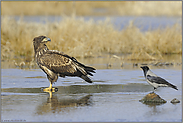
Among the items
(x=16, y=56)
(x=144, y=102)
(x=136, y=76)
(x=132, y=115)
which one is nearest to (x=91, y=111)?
(x=132, y=115)

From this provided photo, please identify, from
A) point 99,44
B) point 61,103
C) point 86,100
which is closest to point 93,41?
point 99,44

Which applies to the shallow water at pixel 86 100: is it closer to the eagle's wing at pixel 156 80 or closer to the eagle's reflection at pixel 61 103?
the eagle's reflection at pixel 61 103

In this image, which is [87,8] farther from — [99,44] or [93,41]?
[93,41]

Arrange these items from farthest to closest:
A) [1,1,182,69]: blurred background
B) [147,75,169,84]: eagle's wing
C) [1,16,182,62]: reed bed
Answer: [1,16,182,62]: reed bed
[1,1,182,69]: blurred background
[147,75,169,84]: eagle's wing

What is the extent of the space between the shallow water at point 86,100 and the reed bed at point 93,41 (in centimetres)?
577

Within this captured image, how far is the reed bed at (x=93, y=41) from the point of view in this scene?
1939 centimetres

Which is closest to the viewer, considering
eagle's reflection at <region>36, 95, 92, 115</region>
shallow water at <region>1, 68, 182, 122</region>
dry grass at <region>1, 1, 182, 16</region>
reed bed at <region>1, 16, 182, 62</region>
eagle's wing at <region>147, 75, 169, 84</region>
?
shallow water at <region>1, 68, 182, 122</region>

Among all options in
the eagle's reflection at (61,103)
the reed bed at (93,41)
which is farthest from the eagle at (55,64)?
the reed bed at (93,41)

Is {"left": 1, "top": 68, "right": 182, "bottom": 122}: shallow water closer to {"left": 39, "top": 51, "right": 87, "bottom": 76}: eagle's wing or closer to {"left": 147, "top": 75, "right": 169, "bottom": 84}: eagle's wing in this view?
{"left": 147, "top": 75, "right": 169, "bottom": 84}: eagle's wing

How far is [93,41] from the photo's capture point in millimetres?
19812

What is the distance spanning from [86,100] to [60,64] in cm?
182

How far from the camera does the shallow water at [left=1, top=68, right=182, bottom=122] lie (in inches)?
300

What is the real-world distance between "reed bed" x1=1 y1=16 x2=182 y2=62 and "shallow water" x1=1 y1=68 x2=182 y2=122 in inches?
227

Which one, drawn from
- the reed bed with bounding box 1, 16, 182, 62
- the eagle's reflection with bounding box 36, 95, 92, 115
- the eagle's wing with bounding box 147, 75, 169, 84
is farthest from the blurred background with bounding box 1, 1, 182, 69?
the eagle's reflection with bounding box 36, 95, 92, 115
